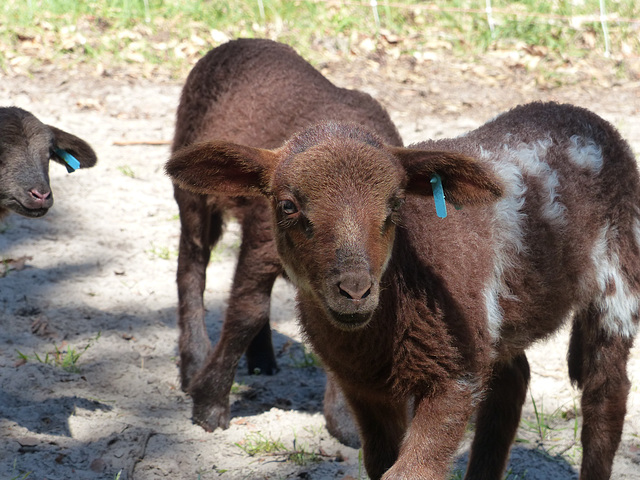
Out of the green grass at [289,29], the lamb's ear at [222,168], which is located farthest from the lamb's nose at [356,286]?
the green grass at [289,29]

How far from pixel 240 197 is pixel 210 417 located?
5.12 feet

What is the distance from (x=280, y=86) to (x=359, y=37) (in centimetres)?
649

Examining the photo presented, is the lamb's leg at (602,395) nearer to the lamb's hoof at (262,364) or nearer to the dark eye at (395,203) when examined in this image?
the dark eye at (395,203)

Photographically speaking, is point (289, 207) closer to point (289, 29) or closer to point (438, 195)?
point (438, 195)

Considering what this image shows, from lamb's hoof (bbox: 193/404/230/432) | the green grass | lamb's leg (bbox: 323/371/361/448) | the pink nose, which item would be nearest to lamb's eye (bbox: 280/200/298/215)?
lamb's leg (bbox: 323/371/361/448)

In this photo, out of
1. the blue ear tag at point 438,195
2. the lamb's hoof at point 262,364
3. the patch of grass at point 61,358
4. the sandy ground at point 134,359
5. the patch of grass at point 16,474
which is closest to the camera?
the blue ear tag at point 438,195

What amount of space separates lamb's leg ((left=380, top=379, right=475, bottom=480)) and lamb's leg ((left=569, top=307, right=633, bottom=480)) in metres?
1.25

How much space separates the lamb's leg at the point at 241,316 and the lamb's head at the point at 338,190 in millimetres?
1466

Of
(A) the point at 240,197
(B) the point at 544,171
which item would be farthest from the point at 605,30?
(B) the point at 544,171

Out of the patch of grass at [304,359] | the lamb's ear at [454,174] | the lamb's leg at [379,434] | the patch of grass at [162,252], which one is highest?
the lamb's ear at [454,174]

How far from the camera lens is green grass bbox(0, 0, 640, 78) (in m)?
11.2

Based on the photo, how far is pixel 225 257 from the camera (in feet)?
25.3

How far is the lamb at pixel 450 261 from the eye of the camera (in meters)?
3.43

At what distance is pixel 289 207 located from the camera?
3.52 m
